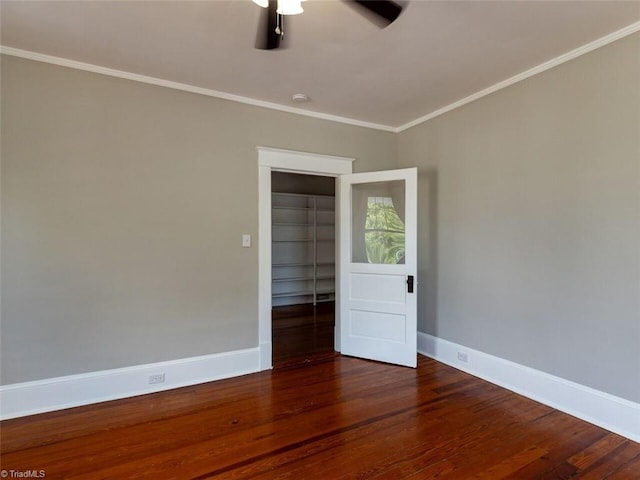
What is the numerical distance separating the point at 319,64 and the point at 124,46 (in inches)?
57.4

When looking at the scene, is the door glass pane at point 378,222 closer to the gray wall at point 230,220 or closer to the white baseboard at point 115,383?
the gray wall at point 230,220

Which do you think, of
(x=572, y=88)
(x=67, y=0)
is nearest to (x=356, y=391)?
(x=572, y=88)

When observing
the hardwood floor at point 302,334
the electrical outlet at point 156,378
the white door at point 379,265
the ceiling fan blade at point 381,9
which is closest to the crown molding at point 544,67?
the white door at point 379,265

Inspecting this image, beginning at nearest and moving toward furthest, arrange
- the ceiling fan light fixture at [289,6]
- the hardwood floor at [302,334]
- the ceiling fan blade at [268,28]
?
the ceiling fan light fixture at [289,6], the ceiling fan blade at [268,28], the hardwood floor at [302,334]

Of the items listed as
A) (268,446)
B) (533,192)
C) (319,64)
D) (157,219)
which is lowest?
(268,446)

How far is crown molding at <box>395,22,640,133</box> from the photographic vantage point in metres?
2.23

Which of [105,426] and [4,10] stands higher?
[4,10]

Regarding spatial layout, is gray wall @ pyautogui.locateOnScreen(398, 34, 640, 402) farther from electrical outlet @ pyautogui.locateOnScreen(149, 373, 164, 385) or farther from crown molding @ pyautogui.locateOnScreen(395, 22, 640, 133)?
electrical outlet @ pyautogui.locateOnScreen(149, 373, 164, 385)

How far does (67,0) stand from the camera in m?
1.97

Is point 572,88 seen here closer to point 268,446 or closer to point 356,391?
point 356,391

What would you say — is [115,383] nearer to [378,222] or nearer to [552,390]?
[378,222]

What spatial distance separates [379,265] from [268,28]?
8.16ft

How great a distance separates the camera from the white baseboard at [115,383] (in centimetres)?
A: 251

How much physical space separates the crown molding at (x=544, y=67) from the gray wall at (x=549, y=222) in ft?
0.16
